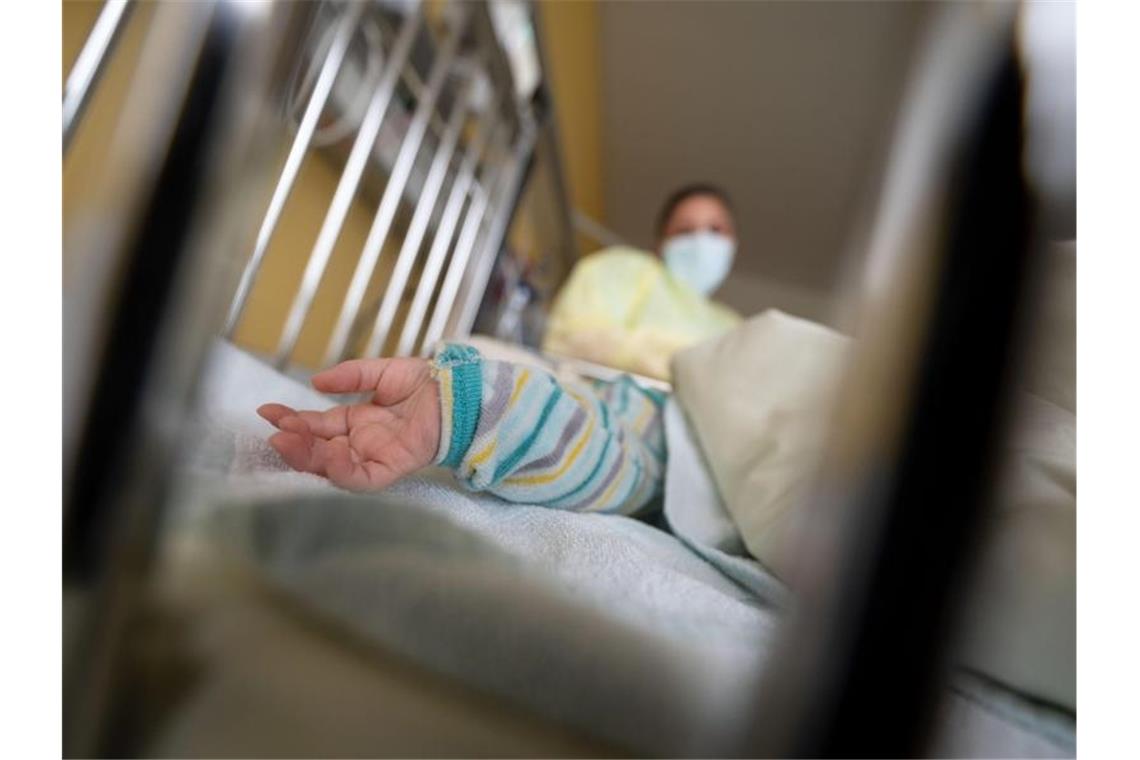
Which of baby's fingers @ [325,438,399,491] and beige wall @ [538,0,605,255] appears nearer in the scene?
baby's fingers @ [325,438,399,491]

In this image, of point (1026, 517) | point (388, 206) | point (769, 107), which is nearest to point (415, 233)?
point (388, 206)

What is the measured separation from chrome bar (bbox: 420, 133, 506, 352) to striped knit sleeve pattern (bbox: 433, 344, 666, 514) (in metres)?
0.38

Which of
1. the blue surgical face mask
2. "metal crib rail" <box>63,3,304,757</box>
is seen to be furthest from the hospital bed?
the blue surgical face mask

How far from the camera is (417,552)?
0.18m

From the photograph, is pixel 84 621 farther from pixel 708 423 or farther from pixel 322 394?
pixel 708 423

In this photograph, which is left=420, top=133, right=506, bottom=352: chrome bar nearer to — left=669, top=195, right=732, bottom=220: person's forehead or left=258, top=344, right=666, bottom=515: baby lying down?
left=669, top=195, right=732, bottom=220: person's forehead

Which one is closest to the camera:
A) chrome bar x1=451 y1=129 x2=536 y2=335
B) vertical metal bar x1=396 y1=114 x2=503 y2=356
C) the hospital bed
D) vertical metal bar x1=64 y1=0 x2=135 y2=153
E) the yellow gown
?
the hospital bed

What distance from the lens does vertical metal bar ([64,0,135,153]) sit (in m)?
0.36

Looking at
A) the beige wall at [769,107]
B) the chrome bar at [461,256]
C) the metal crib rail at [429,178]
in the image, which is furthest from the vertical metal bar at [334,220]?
the beige wall at [769,107]

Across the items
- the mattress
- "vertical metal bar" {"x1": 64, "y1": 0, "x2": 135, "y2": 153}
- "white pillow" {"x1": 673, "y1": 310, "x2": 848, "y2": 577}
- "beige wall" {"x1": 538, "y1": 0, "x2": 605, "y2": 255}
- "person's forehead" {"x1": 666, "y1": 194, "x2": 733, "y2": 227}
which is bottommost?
the mattress

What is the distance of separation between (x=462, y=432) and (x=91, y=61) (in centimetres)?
35
